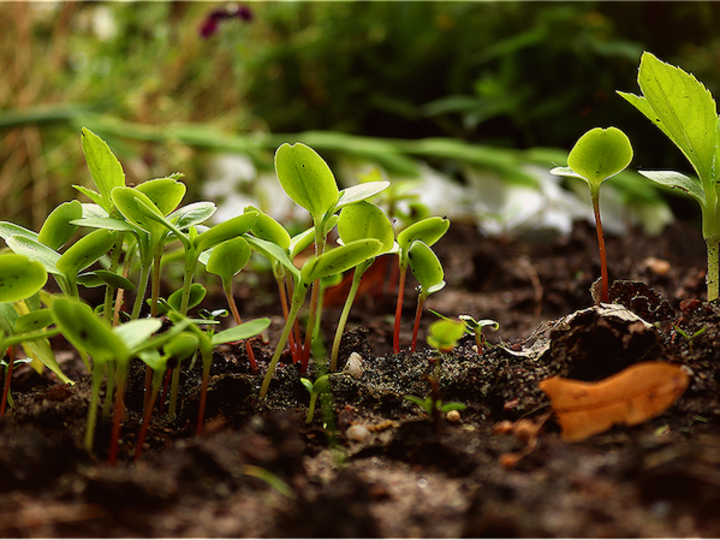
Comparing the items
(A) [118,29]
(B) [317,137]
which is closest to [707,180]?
(B) [317,137]

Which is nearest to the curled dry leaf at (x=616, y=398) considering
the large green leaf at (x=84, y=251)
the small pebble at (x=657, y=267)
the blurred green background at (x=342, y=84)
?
the large green leaf at (x=84, y=251)

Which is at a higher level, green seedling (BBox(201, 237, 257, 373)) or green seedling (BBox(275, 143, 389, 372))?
green seedling (BBox(275, 143, 389, 372))

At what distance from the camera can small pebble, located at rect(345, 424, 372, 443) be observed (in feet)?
1.89

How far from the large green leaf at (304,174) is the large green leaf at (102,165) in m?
0.17

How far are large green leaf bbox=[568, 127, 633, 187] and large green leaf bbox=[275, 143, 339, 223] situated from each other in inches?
9.9

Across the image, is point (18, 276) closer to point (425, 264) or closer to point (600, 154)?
point (425, 264)

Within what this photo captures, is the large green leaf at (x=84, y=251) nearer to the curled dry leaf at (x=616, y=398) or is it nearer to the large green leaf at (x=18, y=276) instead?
the large green leaf at (x=18, y=276)

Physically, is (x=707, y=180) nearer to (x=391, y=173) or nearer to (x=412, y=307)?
(x=412, y=307)

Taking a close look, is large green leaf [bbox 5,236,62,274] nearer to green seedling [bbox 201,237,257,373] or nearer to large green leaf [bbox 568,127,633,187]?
green seedling [bbox 201,237,257,373]

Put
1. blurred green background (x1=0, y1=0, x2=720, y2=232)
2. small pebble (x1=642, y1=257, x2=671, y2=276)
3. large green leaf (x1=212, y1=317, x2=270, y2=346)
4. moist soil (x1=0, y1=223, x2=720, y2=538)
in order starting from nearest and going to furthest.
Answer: moist soil (x1=0, y1=223, x2=720, y2=538)
large green leaf (x1=212, y1=317, x2=270, y2=346)
small pebble (x1=642, y1=257, x2=671, y2=276)
blurred green background (x1=0, y1=0, x2=720, y2=232)

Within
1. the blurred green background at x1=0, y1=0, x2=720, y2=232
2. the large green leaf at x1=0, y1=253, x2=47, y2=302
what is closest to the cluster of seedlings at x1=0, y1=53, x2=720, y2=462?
the large green leaf at x1=0, y1=253, x2=47, y2=302

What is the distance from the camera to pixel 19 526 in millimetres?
383

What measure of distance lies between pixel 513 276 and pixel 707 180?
2.38 ft

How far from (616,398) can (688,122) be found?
0.33 metres
